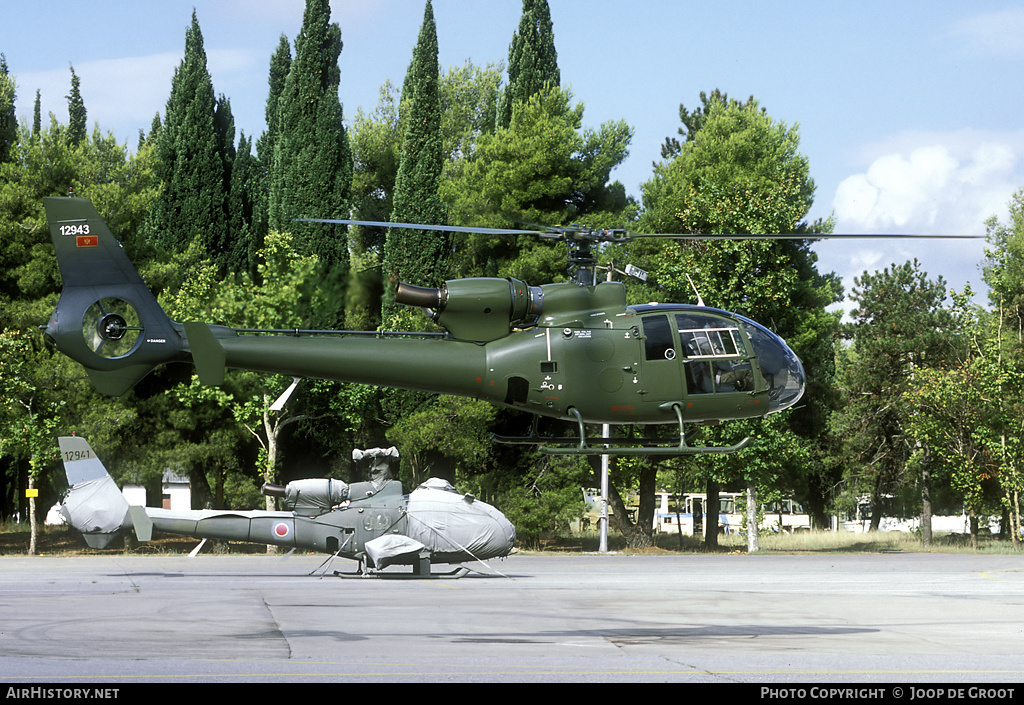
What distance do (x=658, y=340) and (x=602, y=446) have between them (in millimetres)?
2010

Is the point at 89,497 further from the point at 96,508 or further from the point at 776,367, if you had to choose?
the point at 776,367

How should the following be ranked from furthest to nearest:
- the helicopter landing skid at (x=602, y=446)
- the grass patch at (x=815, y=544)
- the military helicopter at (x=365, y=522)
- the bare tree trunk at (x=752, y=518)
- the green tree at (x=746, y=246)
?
the grass patch at (x=815, y=544)
the bare tree trunk at (x=752, y=518)
the green tree at (x=746, y=246)
the military helicopter at (x=365, y=522)
the helicopter landing skid at (x=602, y=446)

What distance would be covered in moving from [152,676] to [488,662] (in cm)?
367

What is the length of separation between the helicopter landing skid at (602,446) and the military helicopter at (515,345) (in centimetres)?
6

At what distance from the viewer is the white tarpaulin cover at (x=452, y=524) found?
20672mm

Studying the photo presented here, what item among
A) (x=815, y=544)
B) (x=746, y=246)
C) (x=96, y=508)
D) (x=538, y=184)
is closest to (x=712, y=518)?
(x=815, y=544)

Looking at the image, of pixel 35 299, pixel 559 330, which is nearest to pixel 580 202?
pixel 35 299

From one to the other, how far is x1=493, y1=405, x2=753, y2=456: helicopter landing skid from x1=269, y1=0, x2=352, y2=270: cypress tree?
94.6 ft

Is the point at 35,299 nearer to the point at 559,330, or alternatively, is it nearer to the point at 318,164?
the point at 318,164

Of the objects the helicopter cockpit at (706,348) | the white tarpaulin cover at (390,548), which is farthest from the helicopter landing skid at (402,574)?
the helicopter cockpit at (706,348)

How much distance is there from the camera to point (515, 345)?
16516 millimetres

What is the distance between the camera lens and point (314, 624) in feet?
47.6

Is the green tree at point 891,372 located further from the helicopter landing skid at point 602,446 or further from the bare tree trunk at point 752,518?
the helicopter landing skid at point 602,446

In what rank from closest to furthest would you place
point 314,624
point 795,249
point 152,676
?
point 152,676 < point 314,624 < point 795,249
